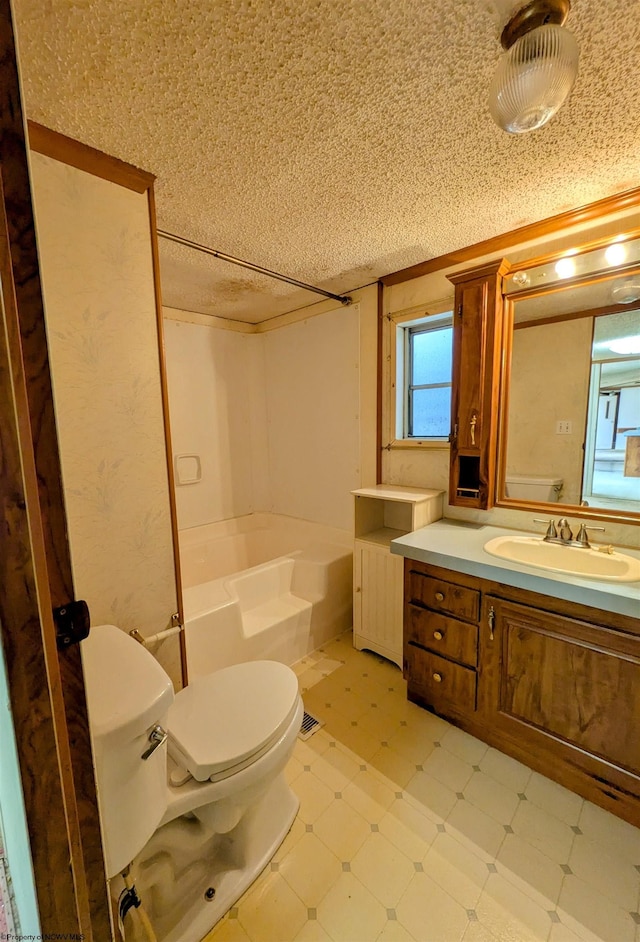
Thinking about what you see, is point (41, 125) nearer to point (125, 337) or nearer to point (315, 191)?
point (125, 337)

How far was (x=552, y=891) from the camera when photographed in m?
1.05

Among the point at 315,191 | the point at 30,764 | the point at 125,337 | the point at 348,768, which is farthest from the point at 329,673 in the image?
the point at 315,191

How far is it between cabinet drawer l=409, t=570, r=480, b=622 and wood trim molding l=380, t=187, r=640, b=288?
1.65m

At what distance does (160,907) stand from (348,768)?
2.38 ft

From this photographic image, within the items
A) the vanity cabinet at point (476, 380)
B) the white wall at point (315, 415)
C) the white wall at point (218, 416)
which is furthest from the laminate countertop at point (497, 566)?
the white wall at point (218, 416)

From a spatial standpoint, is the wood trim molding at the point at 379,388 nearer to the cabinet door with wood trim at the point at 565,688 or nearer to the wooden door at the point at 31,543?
the cabinet door with wood trim at the point at 565,688

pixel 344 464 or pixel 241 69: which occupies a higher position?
pixel 241 69

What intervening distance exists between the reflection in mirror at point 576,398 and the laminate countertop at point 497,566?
0.27m

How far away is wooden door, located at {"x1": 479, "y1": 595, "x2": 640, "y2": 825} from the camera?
1175 mm

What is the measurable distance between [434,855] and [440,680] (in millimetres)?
591

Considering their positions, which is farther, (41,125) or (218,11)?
(41,125)

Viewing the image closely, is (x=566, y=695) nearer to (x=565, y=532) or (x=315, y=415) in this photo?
(x=565, y=532)

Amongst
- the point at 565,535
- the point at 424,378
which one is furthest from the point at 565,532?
the point at 424,378

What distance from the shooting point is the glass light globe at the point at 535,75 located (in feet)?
2.48
